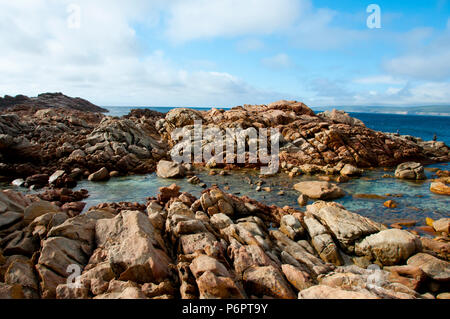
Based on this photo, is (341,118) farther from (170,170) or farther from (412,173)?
(170,170)

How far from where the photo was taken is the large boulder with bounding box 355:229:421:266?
12.1m

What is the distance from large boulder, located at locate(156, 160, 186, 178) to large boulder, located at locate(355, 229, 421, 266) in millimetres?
21512

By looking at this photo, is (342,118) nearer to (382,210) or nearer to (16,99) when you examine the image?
(382,210)

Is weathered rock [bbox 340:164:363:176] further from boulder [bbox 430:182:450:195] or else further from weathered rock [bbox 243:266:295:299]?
weathered rock [bbox 243:266:295:299]

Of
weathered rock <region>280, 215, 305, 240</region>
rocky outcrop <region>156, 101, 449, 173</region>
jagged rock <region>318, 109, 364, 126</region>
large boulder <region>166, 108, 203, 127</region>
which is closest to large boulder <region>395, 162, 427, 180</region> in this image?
rocky outcrop <region>156, 101, 449, 173</region>

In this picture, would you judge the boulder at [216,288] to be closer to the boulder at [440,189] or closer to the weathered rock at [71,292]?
the weathered rock at [71,292]

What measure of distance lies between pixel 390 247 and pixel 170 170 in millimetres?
23676

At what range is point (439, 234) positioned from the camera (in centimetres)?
1566

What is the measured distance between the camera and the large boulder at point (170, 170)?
29.6 metres

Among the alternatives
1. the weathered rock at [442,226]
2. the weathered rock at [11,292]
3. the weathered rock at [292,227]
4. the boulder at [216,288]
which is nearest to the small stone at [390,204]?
the weathered rock at [442,226]

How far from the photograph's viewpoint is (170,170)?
3008 cm

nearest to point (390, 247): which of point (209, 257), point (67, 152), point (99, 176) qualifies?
point (209, 257)

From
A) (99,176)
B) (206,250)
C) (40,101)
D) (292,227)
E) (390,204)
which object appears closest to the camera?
(206,250)
